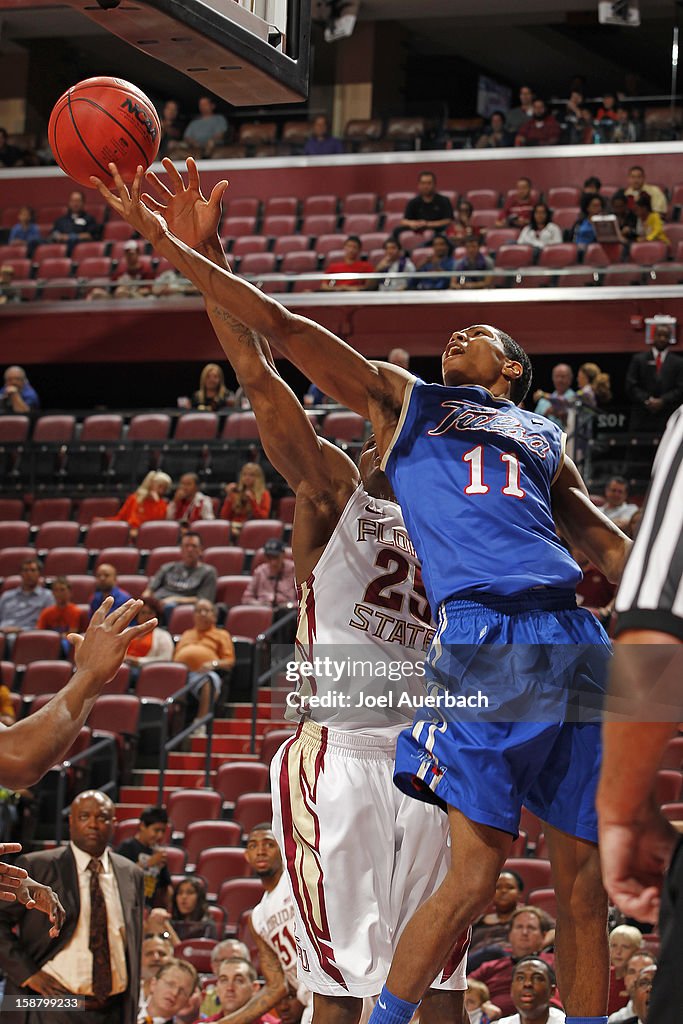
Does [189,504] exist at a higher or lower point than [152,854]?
higher

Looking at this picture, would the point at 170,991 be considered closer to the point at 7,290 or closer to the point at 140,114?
the point at 140,114

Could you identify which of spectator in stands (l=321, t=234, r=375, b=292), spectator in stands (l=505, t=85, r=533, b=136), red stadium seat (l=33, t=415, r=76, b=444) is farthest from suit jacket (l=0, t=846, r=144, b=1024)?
spectator in stands (l=505, t=85, r=533, b=136)

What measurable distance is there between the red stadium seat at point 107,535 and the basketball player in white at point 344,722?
1008cm

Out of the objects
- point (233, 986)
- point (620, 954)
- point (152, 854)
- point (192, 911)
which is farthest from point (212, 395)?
point (620, 954)

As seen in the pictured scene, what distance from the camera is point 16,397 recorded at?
55.3 ft

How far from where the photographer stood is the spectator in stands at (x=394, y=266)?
16828 millimetres

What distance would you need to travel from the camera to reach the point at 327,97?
21.8m

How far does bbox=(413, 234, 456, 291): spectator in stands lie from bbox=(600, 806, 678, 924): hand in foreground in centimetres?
1461

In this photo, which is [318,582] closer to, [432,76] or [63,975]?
[63,975]

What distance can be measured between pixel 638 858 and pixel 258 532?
37.1 ft

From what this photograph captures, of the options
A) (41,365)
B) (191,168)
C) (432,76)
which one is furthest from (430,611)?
(432,76)

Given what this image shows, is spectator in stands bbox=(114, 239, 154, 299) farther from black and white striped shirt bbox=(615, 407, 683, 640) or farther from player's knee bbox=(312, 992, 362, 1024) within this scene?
black and white striped shirt bbox=(615, 407, 683, 640)

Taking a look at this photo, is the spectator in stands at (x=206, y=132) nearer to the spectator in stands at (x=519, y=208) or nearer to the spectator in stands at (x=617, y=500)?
the spectator in stands at (x=519, y=208)

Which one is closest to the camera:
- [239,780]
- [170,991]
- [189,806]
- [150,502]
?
[170,991]
